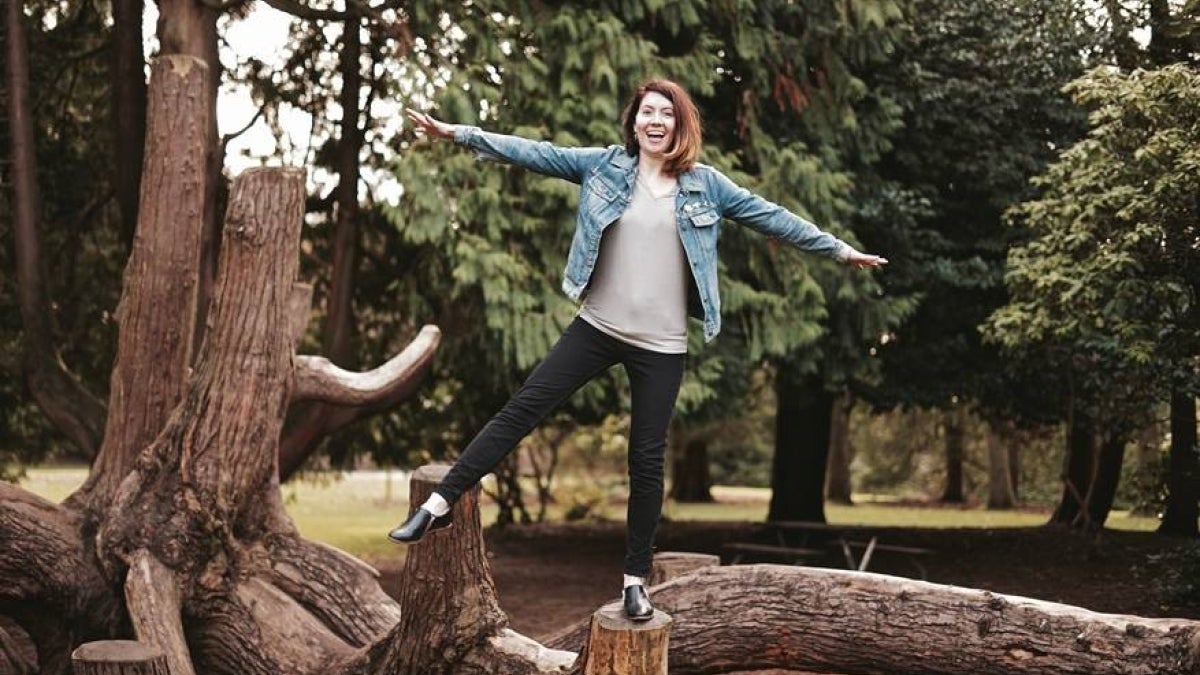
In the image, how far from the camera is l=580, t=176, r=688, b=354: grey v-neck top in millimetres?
5305

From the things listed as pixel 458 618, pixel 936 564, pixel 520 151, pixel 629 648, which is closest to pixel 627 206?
pixel 520 151

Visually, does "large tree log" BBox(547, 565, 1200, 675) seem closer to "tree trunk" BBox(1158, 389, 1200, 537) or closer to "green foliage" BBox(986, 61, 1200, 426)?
"green foliage" BBox(986, 61, 1200, 426)

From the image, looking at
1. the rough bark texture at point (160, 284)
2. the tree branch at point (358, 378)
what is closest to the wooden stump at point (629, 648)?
the tree branch at point (358, 378)

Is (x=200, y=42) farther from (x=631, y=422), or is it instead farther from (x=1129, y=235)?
(x=1129, y=235)

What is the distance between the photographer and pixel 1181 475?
13.7 meters

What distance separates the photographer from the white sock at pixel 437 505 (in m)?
5.23

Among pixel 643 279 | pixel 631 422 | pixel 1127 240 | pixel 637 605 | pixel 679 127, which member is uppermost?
pixel 1127 240

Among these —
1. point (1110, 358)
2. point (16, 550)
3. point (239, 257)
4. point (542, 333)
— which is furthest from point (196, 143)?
point (1110, 358)

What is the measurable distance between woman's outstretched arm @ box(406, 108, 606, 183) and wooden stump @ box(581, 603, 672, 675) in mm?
1783

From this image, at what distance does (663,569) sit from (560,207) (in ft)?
15.5

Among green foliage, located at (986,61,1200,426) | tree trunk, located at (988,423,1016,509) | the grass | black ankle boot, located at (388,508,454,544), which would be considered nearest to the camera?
black ankle boot, located at (388,508,454,544)

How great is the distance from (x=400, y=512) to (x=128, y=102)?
54.6 feet

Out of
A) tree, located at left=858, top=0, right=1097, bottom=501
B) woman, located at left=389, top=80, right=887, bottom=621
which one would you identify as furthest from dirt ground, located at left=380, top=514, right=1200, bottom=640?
woman, located at left=389, top=80, right=887, bottom=621

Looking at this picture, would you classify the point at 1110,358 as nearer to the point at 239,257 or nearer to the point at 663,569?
the point at 663,569
